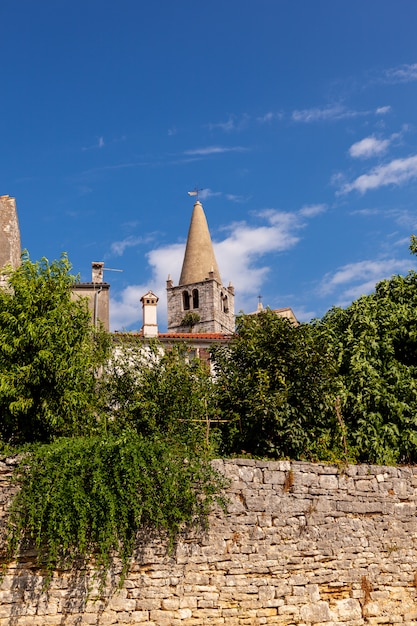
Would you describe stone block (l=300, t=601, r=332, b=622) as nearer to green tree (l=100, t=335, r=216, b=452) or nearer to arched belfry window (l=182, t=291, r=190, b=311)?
green tree (l=100, t=335, r=216, b=452)

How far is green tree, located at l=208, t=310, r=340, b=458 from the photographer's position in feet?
50.0

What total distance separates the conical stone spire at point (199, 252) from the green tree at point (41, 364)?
237ft

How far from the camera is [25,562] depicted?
998 centimetres

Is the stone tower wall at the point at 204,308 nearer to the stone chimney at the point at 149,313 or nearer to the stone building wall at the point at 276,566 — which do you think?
the stone chimney at the point at 149,313

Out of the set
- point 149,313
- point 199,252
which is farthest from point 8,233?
point 199,252

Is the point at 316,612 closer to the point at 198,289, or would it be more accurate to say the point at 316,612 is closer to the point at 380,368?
the point at 380,368

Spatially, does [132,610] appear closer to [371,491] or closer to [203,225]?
[371,491]

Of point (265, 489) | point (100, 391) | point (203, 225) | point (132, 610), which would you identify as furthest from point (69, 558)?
point (203, 225)

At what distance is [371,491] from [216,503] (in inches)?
141

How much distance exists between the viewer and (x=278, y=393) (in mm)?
15344

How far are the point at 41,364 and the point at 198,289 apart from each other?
74220 mm

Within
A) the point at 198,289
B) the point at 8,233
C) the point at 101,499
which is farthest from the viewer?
the point at 198,289

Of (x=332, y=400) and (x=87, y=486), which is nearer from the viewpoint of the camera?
(x=87, y=486)

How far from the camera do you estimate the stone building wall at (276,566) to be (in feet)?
33.2
